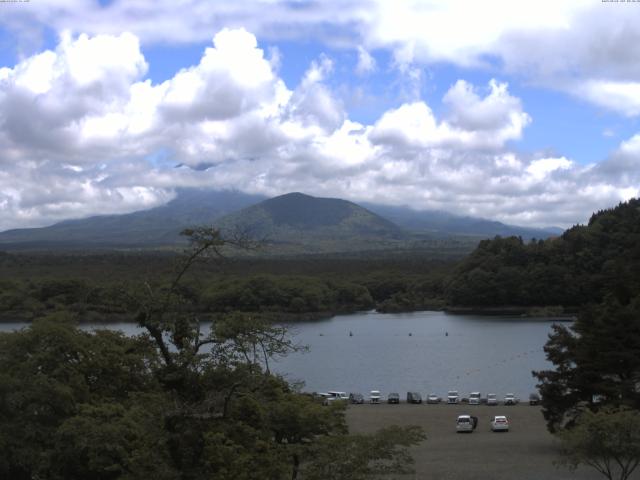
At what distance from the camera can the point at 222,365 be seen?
8352 millimetres

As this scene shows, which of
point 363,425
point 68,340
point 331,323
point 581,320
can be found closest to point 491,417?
point 363,425

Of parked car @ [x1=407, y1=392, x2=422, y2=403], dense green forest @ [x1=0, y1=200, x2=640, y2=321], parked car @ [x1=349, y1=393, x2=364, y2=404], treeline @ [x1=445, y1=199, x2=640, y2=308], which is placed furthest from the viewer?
treeline @ [x1=445, y1=199, x2=640, y2=308]

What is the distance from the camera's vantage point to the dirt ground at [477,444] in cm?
1873

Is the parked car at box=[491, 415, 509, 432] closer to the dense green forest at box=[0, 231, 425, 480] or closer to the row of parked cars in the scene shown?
the row of parked cars

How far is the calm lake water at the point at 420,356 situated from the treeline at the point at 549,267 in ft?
33.8

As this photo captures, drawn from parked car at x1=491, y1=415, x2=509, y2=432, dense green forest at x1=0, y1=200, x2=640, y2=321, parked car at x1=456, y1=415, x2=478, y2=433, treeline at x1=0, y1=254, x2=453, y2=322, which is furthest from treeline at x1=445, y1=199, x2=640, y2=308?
parked car at x1=456, y1=415, x2=478, y2=433

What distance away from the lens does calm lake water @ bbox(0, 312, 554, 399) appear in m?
41.3

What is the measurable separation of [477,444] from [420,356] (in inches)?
1138

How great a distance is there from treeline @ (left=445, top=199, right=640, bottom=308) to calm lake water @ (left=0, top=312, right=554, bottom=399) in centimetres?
1030

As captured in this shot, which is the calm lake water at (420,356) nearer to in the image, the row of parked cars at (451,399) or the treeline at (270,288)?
the row of parked cars at (451,399)

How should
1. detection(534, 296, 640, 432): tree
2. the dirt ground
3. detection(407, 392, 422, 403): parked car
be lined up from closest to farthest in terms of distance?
1. the dirt ground
2. detection(534, 296, 640, 432): tree
3. detection(407, 392, 422, 403): parked car

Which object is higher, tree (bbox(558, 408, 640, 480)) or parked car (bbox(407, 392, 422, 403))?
tree (bbox(558, 408, 640, 480))

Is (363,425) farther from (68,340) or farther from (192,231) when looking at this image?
(192,231)

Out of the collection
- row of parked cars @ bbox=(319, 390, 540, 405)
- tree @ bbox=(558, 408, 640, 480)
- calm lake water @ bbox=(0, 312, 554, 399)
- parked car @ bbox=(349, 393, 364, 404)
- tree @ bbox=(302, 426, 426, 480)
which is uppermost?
tree @ bbox=(302, 426, 426, 480)
